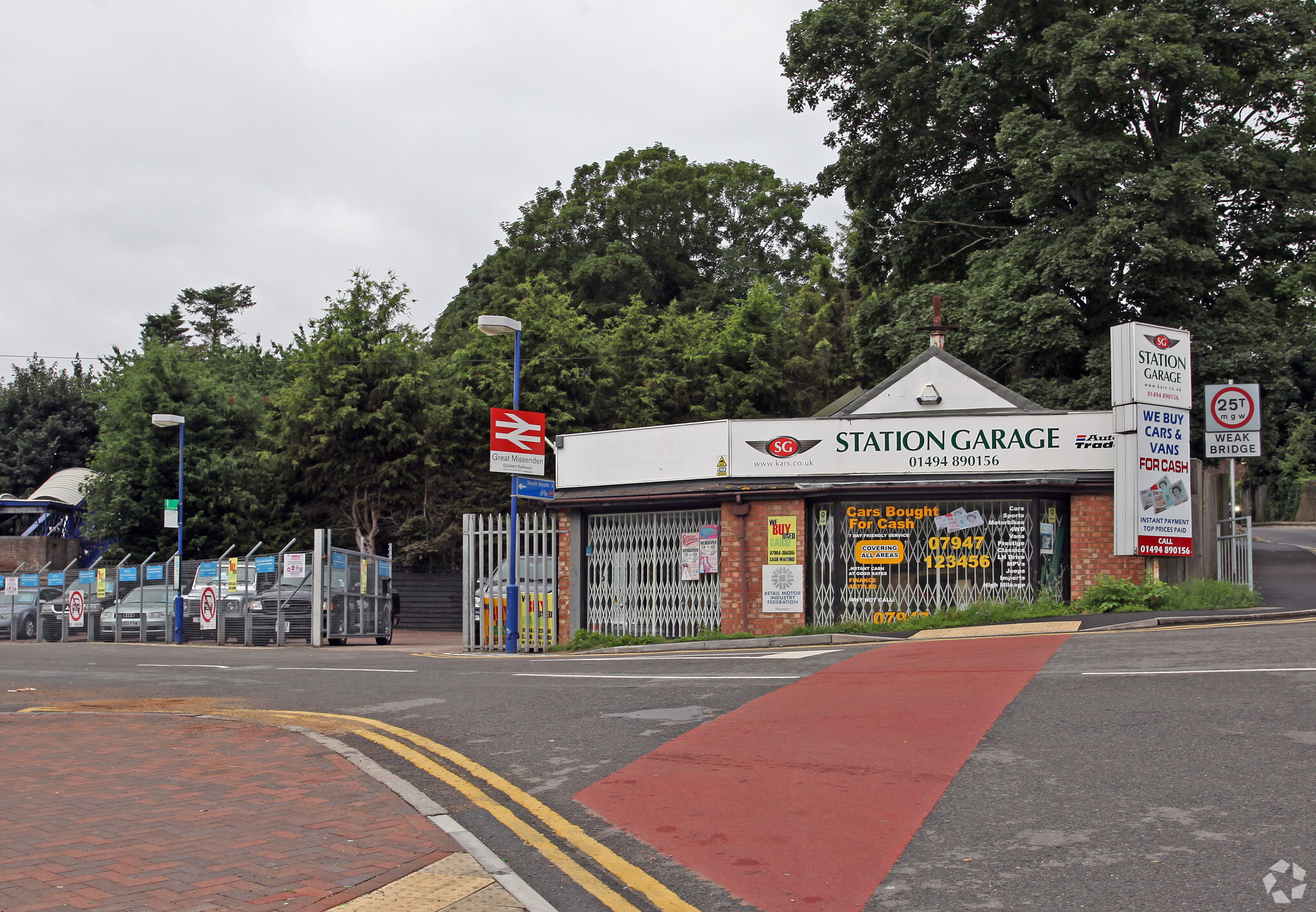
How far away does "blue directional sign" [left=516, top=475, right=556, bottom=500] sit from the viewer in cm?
2033

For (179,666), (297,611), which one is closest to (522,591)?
(179,666)

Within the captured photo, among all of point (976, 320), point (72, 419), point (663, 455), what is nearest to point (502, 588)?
point (663, 455)

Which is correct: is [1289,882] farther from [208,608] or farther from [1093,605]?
[208,608]

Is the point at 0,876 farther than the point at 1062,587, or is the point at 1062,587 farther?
the point at 1062,587

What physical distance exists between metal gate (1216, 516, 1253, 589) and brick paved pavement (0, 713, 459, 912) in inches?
682

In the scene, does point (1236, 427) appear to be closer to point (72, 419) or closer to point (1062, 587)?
point (1062, 587)

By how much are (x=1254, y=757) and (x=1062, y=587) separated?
12.6 metres

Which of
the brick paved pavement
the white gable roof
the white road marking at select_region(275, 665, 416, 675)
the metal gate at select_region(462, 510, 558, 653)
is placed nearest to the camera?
the brick paved pavement

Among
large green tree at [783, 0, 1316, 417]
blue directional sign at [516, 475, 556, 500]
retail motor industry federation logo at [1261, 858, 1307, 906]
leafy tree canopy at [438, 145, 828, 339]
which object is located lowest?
retail motor industry federation logo at [1261, 858, 1307, 906]

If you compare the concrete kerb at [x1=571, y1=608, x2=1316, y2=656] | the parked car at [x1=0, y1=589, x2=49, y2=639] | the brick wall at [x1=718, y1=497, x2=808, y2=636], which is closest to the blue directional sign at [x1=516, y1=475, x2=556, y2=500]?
the concrete kerb at [x1=571, y1=608, x2=1316, y2=656]

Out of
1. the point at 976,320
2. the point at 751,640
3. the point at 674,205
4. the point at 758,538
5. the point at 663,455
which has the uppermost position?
the point at 674,205

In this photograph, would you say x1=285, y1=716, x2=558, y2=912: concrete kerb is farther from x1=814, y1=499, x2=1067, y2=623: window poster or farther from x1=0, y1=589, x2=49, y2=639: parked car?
x1=0, y1=589, x2=49, y2=639: parked car

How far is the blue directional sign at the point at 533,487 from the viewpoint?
20.3 m

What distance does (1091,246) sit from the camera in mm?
25281
